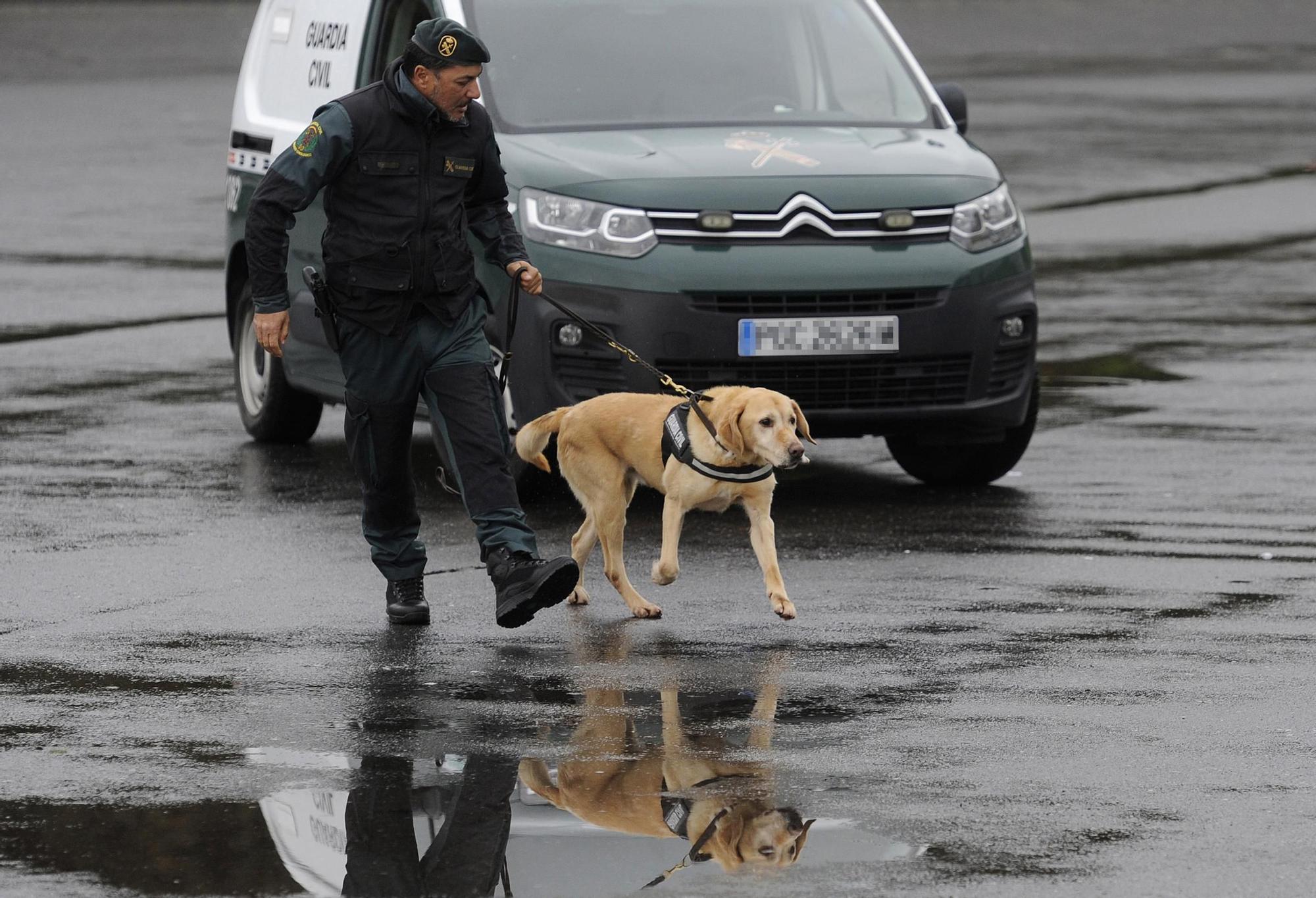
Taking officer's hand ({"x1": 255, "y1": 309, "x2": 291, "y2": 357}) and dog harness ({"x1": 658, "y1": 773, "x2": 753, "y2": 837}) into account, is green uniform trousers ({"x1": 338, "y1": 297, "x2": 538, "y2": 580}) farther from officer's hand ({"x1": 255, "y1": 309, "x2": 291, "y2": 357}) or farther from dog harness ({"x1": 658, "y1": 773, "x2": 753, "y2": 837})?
dog harness ({"x1": 658, "y1": 773, "x2": 753, "y2": 837})

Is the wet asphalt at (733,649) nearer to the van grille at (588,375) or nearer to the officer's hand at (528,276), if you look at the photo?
the van grille at (588,375)

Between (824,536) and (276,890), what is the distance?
442cm

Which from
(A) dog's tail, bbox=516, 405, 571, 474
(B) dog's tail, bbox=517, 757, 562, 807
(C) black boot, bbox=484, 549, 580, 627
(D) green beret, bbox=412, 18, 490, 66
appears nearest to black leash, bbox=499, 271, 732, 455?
(A) dog's tail, bbox=516, 405, 571, 474

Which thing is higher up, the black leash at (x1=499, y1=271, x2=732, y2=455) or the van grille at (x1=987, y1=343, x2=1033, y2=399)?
the black leash at (x1=499, y1=271, x2=732, y2=455)

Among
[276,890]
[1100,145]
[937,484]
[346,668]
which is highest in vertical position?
[276,890]

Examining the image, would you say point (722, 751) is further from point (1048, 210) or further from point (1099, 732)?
point (1048, 210)

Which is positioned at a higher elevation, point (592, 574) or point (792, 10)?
point (792, 10)

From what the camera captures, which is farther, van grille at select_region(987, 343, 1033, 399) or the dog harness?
van grille at select_region(987, 343, 1033, 399)

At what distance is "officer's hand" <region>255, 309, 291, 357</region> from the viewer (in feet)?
24.5

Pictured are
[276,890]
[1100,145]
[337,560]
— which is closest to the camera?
[276,890]

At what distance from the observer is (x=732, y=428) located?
25.0ft

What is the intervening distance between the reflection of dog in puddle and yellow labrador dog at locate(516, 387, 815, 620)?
4.09 feet

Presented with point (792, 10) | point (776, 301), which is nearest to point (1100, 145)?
point (792, 10)

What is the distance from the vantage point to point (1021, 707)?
6602 mm
